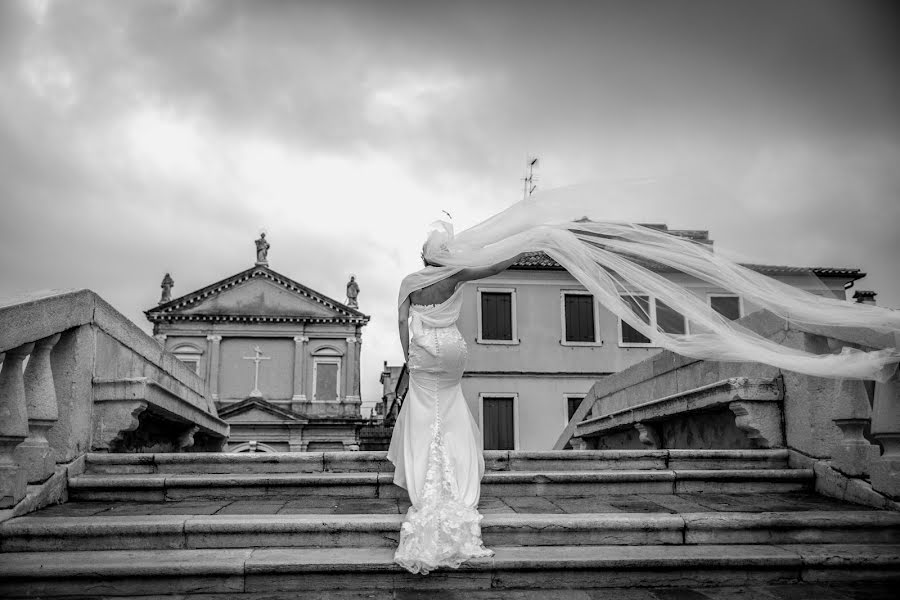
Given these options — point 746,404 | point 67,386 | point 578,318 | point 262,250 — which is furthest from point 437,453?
point 262,250

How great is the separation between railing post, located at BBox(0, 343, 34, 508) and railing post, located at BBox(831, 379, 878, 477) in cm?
639

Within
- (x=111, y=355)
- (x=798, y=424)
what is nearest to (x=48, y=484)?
(x=111, y=355)

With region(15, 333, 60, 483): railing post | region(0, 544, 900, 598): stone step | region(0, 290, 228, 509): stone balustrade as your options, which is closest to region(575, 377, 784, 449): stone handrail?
region(0, 544, 900, 598): stone step

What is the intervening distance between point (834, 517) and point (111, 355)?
6720mm

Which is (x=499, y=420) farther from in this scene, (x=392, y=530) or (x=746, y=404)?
(x=392, y=530)

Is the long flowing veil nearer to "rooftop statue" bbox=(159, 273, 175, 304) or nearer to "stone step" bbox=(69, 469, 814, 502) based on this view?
"stone step" bbox=(69, 469, 814, 502)

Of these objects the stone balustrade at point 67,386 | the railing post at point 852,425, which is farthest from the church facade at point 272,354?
the railing post at point 852,425

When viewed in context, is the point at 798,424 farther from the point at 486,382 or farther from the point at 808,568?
the point at 486,382

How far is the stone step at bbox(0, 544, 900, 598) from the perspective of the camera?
13.9ft

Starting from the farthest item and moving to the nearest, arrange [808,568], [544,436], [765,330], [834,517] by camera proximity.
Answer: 1. [544,436]
2. [765,330]
3. [834,517]
4. [808,568]

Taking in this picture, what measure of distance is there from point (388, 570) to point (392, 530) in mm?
429

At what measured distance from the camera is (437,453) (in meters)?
5.16

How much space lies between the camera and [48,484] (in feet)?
17.7

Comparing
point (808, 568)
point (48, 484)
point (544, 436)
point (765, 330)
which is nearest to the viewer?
point (808, 568)
